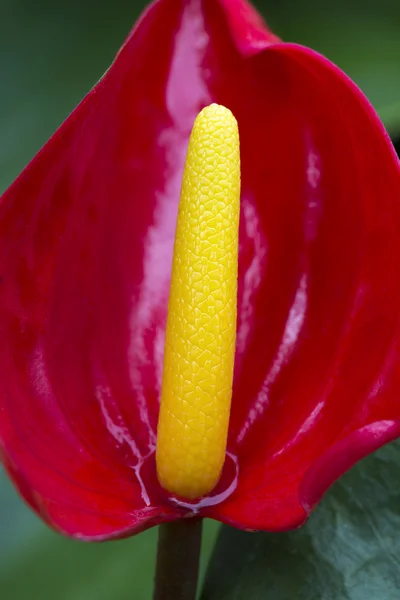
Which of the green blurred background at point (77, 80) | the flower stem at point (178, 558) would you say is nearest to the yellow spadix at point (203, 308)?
the flower stem at point (178, 558)

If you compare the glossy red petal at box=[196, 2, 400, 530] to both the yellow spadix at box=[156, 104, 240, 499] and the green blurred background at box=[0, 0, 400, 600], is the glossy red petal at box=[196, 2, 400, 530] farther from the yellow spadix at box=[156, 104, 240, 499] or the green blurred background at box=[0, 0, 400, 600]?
the green blurred background at box=[0, 0, 400, 600]

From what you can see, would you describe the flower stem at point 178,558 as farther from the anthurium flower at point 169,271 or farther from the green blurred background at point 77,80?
the green blurred background at point 77,80

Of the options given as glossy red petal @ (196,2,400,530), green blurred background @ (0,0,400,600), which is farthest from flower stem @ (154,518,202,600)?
green blurred background @ (0,0,400,600)

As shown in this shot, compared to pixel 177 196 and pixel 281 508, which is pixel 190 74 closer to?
pixel 177 196

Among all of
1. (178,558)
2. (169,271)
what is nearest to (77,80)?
(169,271)

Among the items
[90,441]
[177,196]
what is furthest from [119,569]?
A: [177,196]

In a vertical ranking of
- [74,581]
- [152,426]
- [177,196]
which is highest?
[177,196]

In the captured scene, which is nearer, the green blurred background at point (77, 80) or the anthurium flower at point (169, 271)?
the anthurium flower at point (169, 271)
